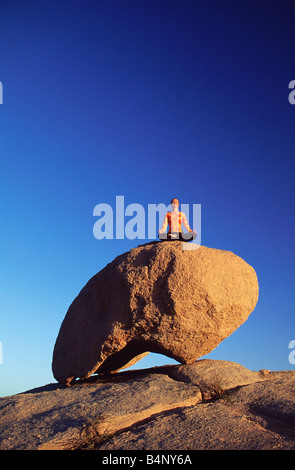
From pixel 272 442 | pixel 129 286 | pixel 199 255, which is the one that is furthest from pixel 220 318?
pixel 272 442

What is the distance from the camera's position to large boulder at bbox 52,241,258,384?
24.9ft

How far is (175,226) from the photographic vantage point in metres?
9.15

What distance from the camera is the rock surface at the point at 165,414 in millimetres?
5164

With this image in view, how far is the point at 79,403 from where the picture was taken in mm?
6691

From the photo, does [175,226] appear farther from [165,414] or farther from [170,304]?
[165,414]

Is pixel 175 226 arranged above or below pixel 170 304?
above

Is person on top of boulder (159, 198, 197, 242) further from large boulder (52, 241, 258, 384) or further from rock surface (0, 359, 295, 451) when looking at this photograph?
rock surface (0, 359, 295, 451)

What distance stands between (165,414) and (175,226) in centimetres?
447

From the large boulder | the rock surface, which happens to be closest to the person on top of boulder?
the large boulder

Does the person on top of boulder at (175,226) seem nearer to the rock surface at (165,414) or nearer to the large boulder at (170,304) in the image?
the large boulder at (170,304)

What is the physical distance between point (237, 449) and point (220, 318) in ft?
10.5

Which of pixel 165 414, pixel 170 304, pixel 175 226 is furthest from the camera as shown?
pixel 175 226

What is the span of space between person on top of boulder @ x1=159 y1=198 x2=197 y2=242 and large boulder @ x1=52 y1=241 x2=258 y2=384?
0.51 meters

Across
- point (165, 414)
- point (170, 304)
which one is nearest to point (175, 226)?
point (170, 304)
